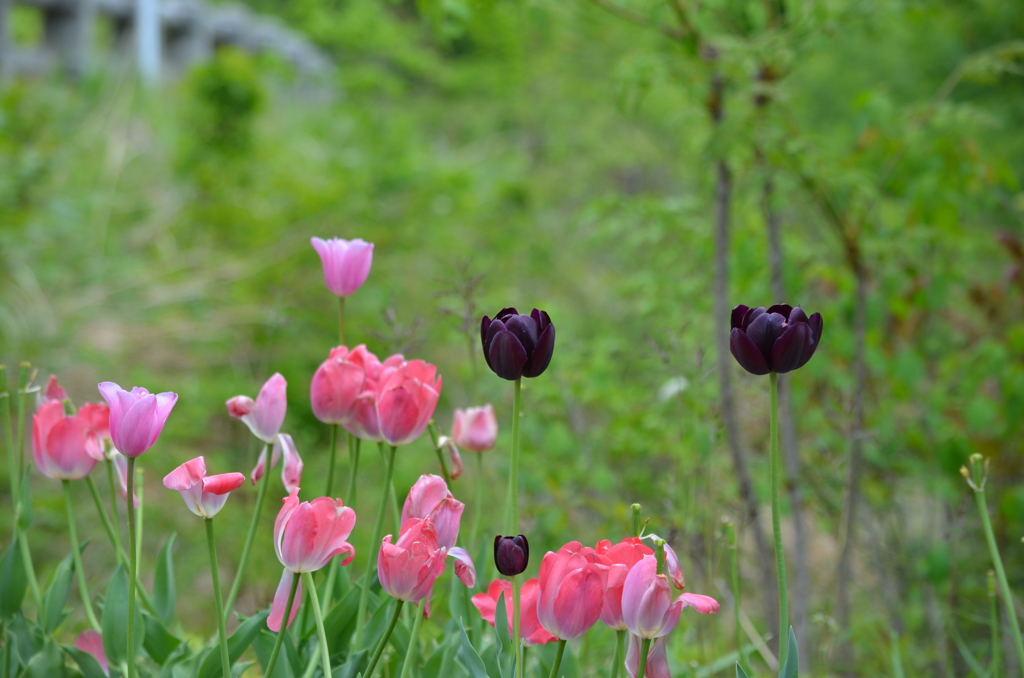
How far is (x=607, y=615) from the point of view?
0.60m

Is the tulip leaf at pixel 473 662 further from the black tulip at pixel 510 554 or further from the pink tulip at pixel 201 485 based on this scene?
the pink tulip at pixel 201 485

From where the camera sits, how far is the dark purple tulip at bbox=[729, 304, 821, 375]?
596 mm

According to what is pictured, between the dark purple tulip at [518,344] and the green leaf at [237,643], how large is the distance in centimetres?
33

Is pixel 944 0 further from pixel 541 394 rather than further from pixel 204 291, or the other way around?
pixel 204 291

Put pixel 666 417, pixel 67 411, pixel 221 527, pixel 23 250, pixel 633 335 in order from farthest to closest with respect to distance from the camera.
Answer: pixel 633 335 < pixel 23 250 < pixel 221 527 < pixel 666 417 < pixel 67 411

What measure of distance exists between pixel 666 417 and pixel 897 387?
0.55m

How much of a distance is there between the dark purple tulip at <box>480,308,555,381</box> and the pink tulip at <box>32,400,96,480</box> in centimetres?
44

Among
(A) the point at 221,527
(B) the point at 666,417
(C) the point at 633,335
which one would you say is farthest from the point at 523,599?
(C) the point at 633,335

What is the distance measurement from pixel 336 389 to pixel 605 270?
4.13 meters

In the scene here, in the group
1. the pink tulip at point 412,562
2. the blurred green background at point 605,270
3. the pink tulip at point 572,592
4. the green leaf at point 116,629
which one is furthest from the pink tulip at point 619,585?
the green leaf at point 116,629

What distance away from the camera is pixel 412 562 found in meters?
0.60

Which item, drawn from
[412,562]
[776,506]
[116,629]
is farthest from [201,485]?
[776,506]

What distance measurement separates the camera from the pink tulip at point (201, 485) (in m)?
0.61

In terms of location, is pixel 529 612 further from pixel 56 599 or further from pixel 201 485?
pixel 56 599
